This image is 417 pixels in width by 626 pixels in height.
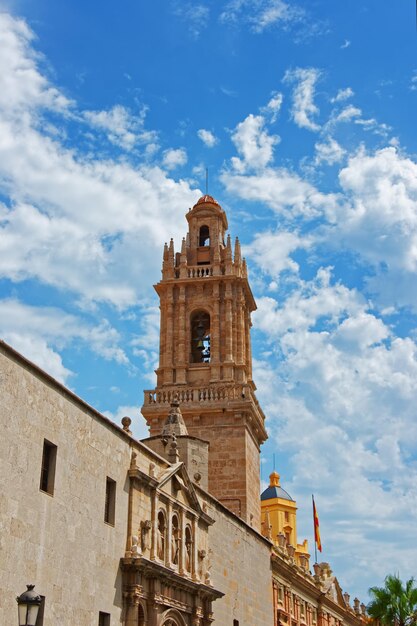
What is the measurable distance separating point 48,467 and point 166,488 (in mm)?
6232

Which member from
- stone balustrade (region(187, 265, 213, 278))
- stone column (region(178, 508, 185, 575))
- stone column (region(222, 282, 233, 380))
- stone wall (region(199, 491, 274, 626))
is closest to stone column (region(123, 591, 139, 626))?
stone column (region(178, 508, 185, 575))

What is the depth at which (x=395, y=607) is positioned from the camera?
3866 centimetres

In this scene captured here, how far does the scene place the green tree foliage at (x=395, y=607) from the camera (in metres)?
38.7

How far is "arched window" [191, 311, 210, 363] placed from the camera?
4100cm

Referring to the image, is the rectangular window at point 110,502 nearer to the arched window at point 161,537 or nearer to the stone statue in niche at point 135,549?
the stone statue in niche at point 135,549

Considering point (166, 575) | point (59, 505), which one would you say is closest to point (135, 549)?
point (166, 575)

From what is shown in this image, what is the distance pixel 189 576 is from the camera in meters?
23.0

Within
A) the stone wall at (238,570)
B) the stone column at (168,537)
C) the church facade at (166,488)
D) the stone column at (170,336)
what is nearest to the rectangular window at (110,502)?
the church facade at (166,488)

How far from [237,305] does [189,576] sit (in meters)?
19.9

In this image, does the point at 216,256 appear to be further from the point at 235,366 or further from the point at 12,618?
the point at 12,618

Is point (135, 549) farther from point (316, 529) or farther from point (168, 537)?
point (316, 529)

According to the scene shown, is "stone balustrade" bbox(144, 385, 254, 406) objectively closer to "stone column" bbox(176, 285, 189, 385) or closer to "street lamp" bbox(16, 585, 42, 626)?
"stone column" bbox(176, 285, 189, 385)

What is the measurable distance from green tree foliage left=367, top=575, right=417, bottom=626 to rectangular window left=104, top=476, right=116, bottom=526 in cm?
2372

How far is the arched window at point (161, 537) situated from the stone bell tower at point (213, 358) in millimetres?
14020
